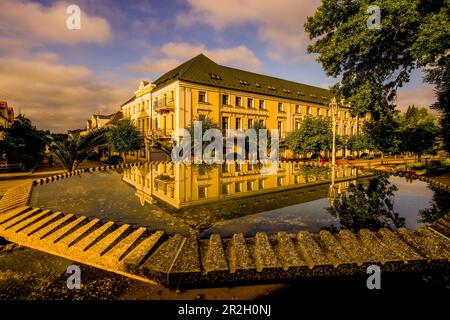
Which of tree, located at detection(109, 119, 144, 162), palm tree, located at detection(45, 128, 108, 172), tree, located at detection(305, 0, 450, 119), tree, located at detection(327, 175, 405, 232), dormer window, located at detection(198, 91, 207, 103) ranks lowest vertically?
tree, located at detection(327, 175, 405, 232)

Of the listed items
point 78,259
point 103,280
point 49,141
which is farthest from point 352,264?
point 49,141

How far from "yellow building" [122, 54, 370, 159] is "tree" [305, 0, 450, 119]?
14.8 m

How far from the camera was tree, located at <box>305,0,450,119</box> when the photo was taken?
9.76m

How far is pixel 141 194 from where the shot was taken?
28.3 feet

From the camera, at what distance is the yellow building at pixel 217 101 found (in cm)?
3023

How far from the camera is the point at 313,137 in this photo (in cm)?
2847

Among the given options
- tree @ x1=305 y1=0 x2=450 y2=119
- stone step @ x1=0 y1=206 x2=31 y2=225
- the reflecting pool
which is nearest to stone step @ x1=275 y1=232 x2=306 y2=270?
the reflecting pool

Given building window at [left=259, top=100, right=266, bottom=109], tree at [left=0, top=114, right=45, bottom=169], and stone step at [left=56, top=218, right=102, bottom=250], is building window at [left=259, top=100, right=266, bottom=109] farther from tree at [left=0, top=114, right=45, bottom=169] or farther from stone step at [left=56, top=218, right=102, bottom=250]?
stone step at [left=56, top=218, right=102, bottom=250]

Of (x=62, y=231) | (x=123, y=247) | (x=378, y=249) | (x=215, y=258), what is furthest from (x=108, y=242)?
(x=378, y=249)

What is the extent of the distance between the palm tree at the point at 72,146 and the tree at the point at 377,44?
16.4 m

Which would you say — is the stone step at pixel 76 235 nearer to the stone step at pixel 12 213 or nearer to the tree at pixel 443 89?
the stone step at pixel 12 213

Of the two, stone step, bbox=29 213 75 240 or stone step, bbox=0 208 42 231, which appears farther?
stone step, bbox=0 208 42 231
